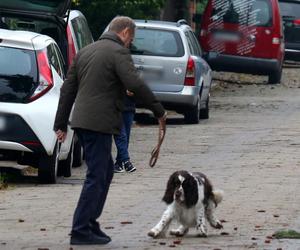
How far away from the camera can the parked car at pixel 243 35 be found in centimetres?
3027

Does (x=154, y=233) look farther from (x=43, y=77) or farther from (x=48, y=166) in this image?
(x=43, y=77)

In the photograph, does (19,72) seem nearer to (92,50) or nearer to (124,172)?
(124,172)

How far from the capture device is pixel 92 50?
32.6 ft

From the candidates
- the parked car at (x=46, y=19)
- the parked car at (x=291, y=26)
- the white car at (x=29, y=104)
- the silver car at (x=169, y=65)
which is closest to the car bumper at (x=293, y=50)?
the parked car at (x=291, y=26)

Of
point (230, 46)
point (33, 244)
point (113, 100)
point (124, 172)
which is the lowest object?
point (230, 46)

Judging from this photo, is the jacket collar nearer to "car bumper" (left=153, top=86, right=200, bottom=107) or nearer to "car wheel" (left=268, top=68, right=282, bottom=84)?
"car bumper" (left=153, top=86, right=200, bottom=107)

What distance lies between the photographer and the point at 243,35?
30.5 m

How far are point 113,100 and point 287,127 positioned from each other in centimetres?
1150

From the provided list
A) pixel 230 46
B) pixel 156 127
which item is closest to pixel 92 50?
pixel 156 127

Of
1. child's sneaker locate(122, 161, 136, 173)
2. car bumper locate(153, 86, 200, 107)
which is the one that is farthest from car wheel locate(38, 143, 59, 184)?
car bumper locate(153, 86, 200, 107)

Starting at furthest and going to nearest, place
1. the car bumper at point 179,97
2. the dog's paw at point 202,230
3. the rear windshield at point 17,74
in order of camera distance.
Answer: the car bumper at point 179,97, the rear windshield at point 17,74, the dog's paw at point 202,230

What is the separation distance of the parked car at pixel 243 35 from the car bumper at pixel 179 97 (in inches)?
357

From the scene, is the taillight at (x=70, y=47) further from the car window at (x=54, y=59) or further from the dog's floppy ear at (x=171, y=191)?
the dog's floppy ear at (x=171, y=191)

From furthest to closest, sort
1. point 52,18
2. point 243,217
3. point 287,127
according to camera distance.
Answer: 1. point 287,127
2. point 52,18
3. point 243,217
